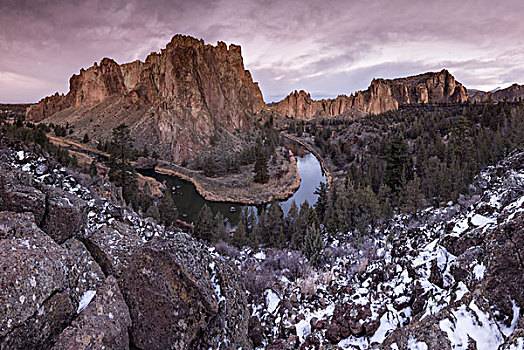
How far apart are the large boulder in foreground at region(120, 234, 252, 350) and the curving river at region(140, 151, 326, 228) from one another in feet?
91.9

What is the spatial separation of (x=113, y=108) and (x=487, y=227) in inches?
4357

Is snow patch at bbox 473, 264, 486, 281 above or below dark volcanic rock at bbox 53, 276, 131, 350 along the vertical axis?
above

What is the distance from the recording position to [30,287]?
296cm

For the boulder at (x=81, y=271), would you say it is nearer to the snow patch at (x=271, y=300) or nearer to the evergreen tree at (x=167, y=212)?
the snow patch at (x=271, y=300)

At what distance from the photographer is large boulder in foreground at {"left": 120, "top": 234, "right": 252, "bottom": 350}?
3553 mm

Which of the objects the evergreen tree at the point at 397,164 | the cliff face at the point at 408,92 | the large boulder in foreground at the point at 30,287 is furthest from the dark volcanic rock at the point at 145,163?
the cliff face at the point at 408,92

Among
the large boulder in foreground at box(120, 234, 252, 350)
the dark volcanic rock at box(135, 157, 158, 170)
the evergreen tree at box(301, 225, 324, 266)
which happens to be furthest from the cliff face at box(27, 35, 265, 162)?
the large boulder in foreground at box(120, 234, 252, 350)

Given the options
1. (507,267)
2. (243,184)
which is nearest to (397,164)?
(243,184)

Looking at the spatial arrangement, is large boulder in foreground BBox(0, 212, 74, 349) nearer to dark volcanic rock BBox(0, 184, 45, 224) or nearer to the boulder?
the boulder

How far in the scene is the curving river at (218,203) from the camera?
35.6 meters

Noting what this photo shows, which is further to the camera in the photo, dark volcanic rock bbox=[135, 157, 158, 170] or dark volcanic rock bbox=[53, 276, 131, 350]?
dark volcanic rock bbox=[135, 157, 158, 170]

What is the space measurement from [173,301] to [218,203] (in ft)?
120

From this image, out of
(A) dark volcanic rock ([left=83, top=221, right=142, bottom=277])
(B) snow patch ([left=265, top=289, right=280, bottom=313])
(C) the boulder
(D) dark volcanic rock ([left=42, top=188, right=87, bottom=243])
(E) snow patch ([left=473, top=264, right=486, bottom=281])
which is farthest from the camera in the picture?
(B) snow patch ([left=265, top=289, right=280, bottom=313])

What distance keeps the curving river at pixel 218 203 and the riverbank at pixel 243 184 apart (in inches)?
38.6
